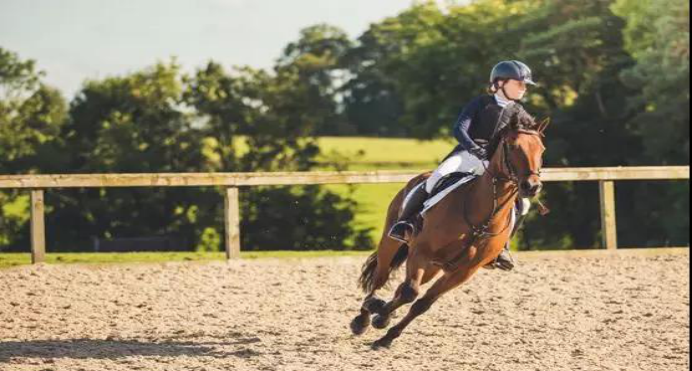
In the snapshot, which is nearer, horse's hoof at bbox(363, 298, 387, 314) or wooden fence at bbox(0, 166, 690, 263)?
horse's hoof at bbox(363, 298, 387, 314)

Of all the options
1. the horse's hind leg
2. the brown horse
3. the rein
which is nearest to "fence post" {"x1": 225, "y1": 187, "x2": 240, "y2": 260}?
the horse's hind leg

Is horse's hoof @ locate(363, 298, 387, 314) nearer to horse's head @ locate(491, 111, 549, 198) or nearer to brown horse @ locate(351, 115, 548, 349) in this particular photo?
brown horse @ locate(351, 115, 548, 349)

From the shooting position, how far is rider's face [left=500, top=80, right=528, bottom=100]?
7.86m

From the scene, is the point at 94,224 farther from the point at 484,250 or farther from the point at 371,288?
the point at 484,250

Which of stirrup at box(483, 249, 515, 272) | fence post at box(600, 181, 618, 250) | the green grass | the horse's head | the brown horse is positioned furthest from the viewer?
fence post at box(600, 181, 618, 250)

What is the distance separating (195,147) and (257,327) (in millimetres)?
13530

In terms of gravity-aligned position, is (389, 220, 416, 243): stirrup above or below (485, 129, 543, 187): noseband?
A: below

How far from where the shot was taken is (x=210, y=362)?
7426 millimetres

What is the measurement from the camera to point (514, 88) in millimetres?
7891

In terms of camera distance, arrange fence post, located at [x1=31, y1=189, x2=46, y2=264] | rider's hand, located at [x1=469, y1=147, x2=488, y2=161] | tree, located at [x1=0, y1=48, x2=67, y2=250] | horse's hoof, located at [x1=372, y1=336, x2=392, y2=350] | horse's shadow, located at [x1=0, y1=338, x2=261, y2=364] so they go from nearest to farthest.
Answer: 1. horse's shadow, located at [x1=0, y1=338, x2=261, y2=364]
2. rider's hand, located at [x1=469, y1=147, x2=488, y2=161]
3. horse's hoof, located at [x1=372, y1=336, x2=392, y2=350]
4. fence post, located at [x1=31, y1=189, x2=46, y2=264]
5. tree, located at [x1=0, y1=48, x2=67, y2=250]

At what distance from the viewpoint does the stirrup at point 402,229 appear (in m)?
8.16

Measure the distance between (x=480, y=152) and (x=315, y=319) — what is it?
8.98 ft

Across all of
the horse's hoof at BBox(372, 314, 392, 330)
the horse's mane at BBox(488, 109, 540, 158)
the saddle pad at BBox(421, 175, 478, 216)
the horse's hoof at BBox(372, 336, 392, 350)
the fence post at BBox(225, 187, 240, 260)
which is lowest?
the horse's hoof at BBox(372, 336, 392, 350)

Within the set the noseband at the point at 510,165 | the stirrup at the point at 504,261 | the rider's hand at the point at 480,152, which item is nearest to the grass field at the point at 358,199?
the stirrup at the point at 504,261
